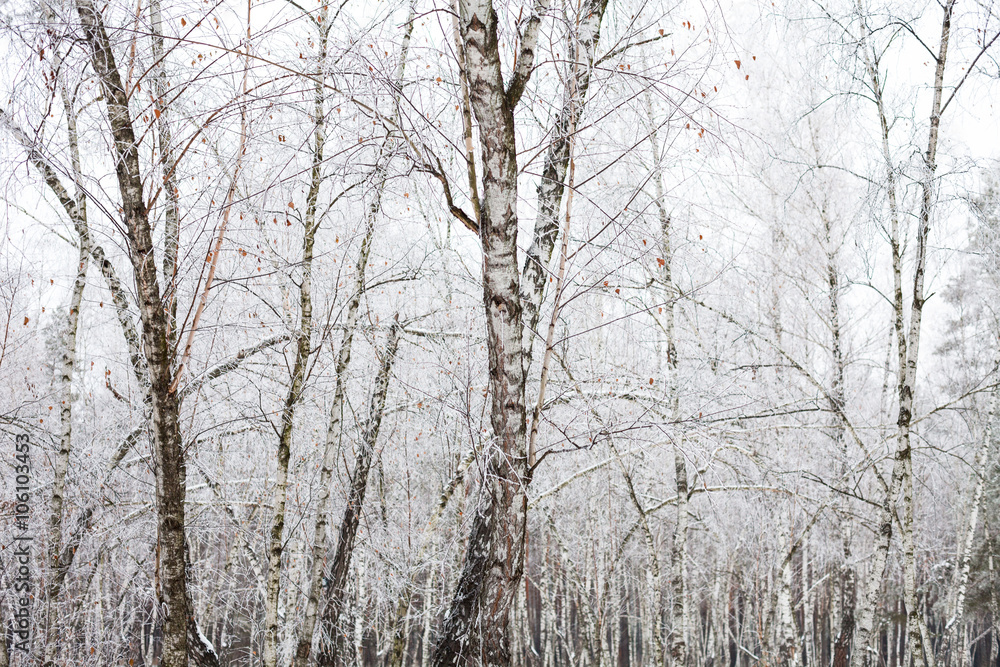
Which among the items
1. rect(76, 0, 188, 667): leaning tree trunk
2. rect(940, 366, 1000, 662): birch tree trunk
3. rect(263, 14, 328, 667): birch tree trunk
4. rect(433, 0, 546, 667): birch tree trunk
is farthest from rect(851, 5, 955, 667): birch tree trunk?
rect(940, 366, 1000, 662): birch tree trunk

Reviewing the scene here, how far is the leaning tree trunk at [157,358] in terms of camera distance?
255 centimetres

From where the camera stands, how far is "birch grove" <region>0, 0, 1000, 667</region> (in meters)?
2.65

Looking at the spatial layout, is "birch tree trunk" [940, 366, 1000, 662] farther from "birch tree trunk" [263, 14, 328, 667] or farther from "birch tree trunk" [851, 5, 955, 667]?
"birch tree trunk" [263, 14, 328, 667]

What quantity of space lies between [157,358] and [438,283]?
448cm

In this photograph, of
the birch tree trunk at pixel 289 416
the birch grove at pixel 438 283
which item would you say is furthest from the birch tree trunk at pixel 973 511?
the birch tree trunk at pixel 289 416

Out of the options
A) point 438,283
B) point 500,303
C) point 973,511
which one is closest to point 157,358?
point 500,303

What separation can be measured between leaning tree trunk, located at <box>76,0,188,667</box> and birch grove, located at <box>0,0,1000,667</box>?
0.01 metres

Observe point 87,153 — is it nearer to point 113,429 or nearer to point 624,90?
point 624,90

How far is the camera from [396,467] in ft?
34.5

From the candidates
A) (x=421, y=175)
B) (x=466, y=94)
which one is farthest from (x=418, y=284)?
(x=466, y=94)

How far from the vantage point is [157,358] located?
8.40 ft

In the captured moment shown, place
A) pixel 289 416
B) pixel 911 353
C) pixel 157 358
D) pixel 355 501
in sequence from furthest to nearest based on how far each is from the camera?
pixel 355 501, pixel 911 353, pixel 289 416, pixel 157 358

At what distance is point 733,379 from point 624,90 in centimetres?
438

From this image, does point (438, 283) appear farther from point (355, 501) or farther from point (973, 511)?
point (973, 511)
